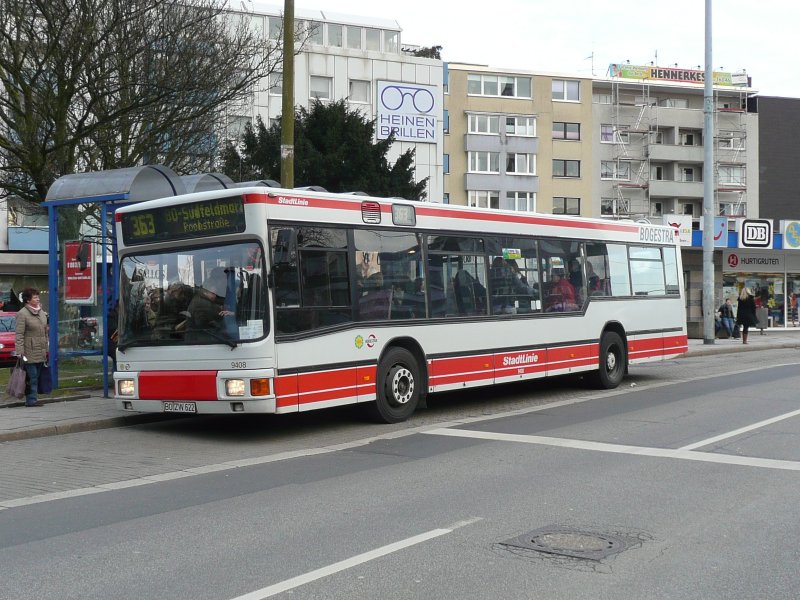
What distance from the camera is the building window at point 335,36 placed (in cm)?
5806

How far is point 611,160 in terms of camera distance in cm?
7019

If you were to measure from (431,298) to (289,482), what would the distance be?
5145 mm

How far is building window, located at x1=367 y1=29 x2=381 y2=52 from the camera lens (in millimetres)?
58781

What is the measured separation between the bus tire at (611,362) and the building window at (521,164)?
1932 inches

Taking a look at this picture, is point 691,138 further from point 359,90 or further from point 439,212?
point 439,212

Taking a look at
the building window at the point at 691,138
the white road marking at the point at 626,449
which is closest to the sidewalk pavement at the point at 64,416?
the white road marking at the point at 626,449

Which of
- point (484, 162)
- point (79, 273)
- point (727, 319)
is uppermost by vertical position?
point (484, 162)

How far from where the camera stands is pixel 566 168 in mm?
67625

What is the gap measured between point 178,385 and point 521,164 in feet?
186

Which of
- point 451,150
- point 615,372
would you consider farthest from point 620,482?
point 451,150

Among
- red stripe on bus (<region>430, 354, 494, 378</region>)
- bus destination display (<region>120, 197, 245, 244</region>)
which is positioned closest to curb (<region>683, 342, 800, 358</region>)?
red stripe on bus (<region>430, 354, 494, 378</region>)

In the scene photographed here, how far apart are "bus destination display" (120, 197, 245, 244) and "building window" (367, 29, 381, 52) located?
48.7 metres

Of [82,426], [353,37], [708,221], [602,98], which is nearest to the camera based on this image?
[82,426]

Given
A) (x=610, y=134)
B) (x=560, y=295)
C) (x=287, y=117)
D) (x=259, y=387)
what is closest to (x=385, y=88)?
(x=610, y=134)
